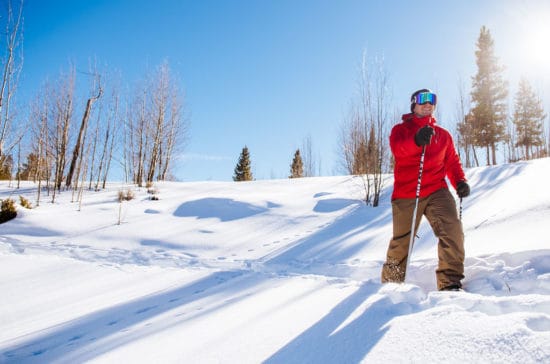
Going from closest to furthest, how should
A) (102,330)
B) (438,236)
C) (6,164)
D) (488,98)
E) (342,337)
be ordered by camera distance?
(342,337) → (102,330) → (438,236) → (6,164) → (488,98)

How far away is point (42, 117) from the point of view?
36.3 feet

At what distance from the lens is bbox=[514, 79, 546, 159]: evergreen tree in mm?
22344

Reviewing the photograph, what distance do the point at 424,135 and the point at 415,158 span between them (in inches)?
13.3

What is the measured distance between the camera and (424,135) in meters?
2.54

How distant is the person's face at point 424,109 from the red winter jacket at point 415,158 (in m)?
0.05

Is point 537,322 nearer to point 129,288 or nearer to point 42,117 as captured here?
point 129,288

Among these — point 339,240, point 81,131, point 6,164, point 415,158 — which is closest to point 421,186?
point 415,158

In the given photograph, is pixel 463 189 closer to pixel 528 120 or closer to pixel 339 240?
pixel 339 240

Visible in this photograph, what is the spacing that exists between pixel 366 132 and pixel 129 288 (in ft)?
23.6

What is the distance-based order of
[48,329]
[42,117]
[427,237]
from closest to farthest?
[48,329]
[427,237]
[42,117]

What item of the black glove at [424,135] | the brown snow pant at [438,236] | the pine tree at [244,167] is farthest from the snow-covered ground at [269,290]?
the pine tree at [244,167]

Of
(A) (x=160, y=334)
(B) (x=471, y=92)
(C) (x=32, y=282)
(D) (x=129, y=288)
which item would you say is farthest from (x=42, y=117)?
(B) (x=471, y=92)

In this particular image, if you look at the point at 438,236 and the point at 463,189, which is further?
the point at 463,189

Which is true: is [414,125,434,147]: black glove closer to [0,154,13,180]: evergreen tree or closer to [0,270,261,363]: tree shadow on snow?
[0,270,261,363]: tree shadow on snow
